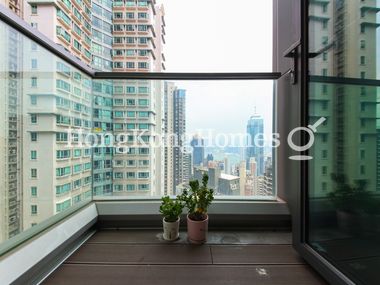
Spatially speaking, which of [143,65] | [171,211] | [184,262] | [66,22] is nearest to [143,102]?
[143,65]

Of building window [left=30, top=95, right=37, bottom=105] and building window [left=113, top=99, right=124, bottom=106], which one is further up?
building window [left=113, top=99, right=124, bottom=106]

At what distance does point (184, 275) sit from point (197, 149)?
3.81 feet

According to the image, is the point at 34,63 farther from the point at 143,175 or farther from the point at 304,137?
the point at 304,137

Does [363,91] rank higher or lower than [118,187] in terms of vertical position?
higher

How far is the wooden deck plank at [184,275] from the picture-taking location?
4.52 feet

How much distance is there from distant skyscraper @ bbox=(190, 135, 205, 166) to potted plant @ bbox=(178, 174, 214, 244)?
1.37 feet

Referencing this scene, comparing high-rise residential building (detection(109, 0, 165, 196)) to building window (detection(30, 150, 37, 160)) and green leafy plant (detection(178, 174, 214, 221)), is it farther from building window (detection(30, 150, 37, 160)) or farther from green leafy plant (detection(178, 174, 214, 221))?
building window (detection(30, 150, 37, 160))

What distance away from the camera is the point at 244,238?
199 cm

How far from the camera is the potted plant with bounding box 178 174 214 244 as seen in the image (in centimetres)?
187

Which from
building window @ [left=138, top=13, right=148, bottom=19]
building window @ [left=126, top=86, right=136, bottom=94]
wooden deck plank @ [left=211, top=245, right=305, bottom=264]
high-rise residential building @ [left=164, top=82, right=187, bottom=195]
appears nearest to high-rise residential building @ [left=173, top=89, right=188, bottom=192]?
high-rise residential building @ [left=164, top=82, right=187, bottom=195]

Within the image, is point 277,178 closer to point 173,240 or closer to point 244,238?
point 244,238

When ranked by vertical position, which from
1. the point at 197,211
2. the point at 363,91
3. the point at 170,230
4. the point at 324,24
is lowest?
the point at 170,230

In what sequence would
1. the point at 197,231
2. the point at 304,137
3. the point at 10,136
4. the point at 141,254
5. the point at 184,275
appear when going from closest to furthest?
1. the point at 10,136
2. the point at 184,275
3. the point at 304,137
4. the point at 141,254
5. the point at 197,231

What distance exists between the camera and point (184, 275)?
1441 mm
